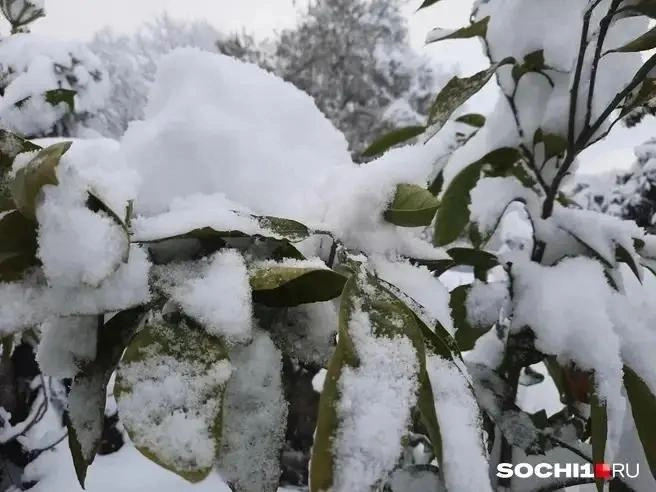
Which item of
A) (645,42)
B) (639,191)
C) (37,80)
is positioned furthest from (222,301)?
(639,191)

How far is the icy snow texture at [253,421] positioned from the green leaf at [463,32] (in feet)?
1.60

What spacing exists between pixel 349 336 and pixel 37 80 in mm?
923

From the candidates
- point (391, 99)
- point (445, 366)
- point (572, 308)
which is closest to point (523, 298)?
point (572, 308)

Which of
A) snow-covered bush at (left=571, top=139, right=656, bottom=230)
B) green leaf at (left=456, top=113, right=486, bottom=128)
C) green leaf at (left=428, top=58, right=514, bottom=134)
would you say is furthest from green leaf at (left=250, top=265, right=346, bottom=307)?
snow-covered bush at (left=571, top=139, right=656, bottom=230)

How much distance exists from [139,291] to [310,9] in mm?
7170

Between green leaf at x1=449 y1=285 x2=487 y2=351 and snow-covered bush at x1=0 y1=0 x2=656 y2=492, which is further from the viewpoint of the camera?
green leaf at x1=449 y1=285 x2=487 y2=351

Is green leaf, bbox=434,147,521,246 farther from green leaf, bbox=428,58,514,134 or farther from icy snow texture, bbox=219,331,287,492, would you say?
icy snow texture, bbox=219,331,287,492

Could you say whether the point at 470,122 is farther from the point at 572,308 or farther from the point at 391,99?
the point at 391,99

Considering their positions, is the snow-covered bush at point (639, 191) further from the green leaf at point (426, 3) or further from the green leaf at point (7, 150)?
the green leaf at point (7, 150)

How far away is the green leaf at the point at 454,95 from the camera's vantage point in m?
0.53

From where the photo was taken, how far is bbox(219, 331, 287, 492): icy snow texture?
26cm

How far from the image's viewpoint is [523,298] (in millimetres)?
562

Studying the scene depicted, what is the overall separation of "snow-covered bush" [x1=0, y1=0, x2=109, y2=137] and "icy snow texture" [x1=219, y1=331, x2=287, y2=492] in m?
0.71

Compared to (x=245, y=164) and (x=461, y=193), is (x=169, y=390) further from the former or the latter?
(x=461, y=193)
